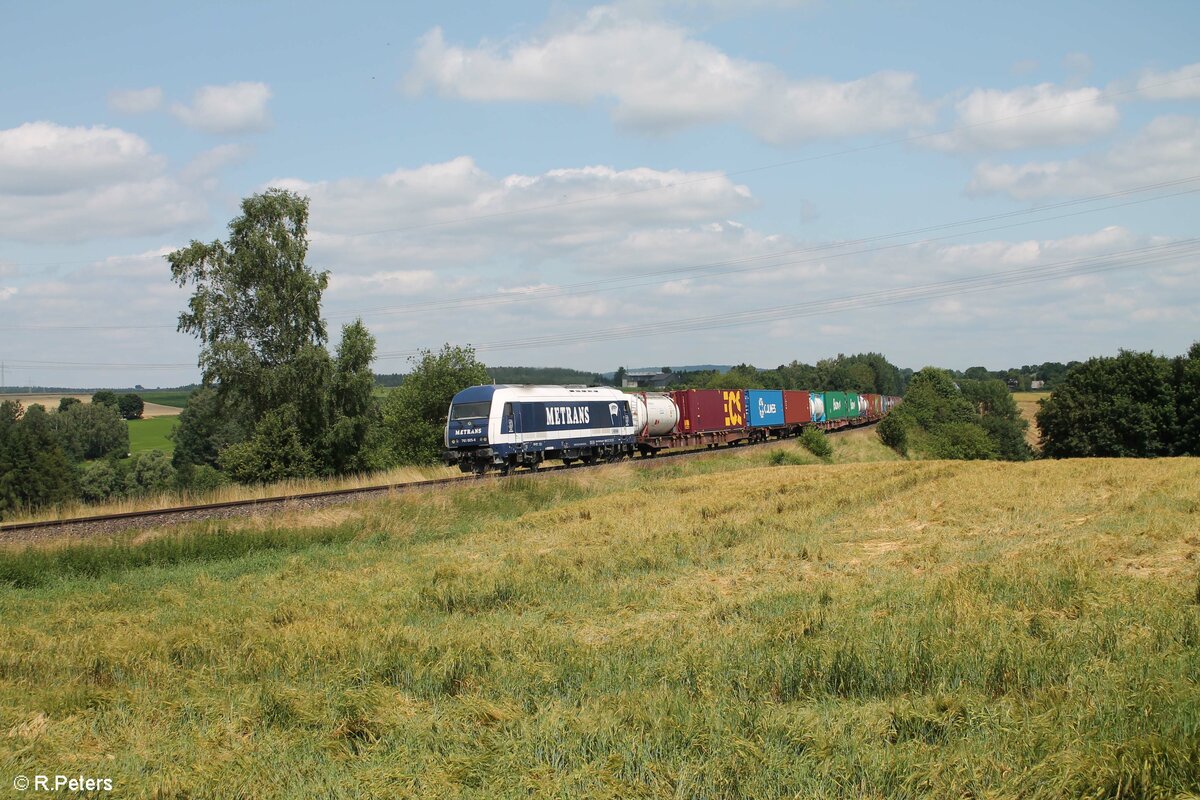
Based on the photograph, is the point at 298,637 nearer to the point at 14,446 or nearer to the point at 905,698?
the point at 905,698

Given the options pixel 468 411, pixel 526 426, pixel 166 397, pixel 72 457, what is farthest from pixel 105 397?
pixel 526 426

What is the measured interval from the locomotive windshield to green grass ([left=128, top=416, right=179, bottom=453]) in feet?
302

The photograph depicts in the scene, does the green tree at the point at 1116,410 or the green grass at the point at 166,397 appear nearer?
the green tree at the point at 1116,410

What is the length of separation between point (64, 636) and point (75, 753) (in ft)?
17.0

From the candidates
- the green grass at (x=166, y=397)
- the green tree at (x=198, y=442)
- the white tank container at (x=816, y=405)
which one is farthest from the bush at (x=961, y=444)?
the green grass at (x=166, y=397)

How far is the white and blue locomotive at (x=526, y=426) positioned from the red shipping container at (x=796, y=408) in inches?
987

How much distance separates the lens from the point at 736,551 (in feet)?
53.8

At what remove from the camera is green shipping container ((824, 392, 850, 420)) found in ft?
265

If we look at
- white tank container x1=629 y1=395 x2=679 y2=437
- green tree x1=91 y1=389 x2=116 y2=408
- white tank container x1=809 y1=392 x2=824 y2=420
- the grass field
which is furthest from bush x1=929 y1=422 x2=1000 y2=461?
green tree x1=91 y1=389 x2=116 y2=408

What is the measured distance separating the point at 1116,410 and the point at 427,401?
183 feet

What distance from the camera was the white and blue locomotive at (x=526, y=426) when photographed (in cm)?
3625

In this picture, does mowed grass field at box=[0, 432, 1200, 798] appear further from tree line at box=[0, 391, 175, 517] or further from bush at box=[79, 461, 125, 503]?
bush at box=[79, 461, 125, 503]

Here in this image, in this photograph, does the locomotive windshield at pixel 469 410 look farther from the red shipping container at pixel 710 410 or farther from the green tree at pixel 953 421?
the green tree at pixel 953 421

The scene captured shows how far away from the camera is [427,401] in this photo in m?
64.8
